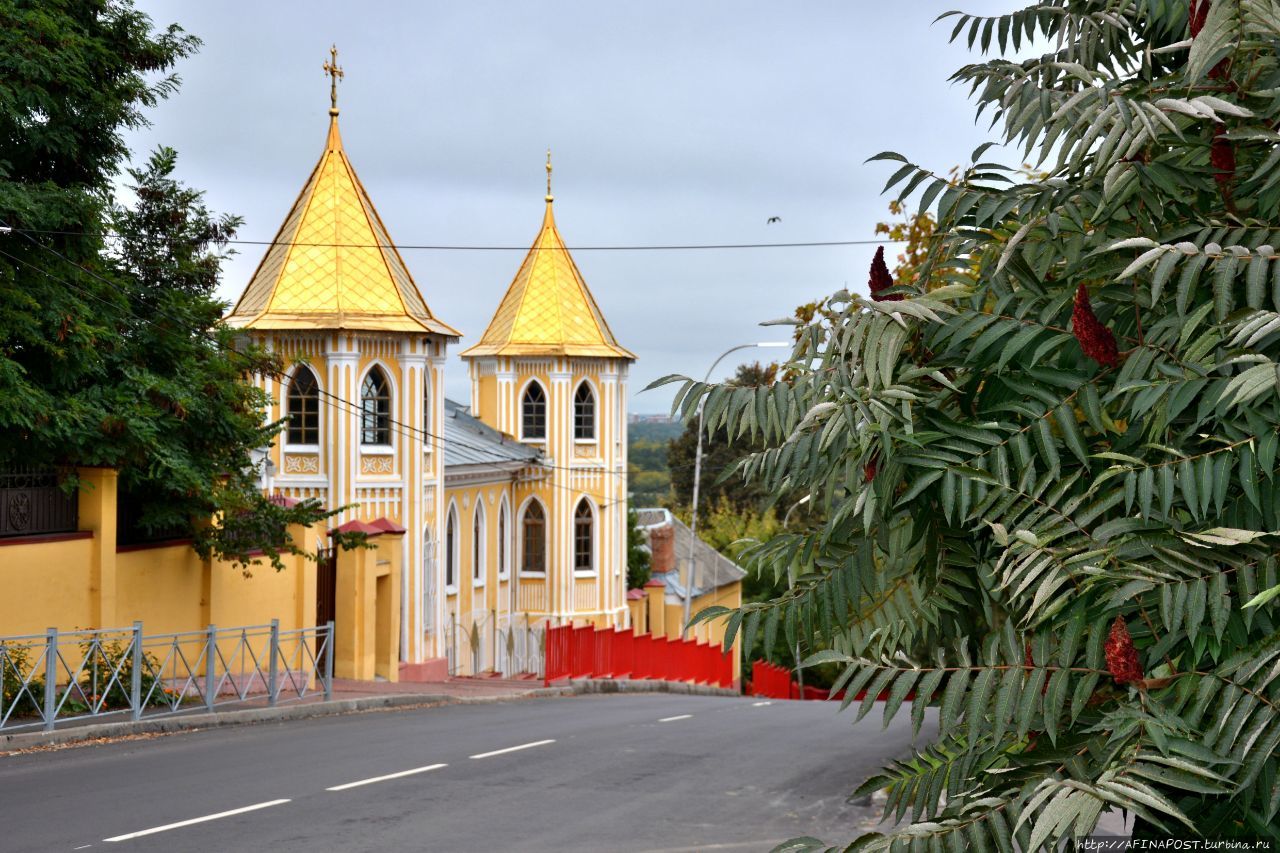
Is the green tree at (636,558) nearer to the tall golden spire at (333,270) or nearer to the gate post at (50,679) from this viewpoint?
the tall golden spire at (333,270)

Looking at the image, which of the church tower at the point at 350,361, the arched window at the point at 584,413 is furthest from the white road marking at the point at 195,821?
the arched window at the point at 584,413

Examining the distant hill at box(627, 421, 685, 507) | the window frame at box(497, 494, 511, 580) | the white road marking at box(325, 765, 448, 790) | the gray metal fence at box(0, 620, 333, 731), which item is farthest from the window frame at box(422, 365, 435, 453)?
the distant hill at box(627, 421, 685, 507)

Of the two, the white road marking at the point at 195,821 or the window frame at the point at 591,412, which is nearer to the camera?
the white road marking at the point at 195,821

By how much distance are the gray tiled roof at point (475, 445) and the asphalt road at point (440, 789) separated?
656 inches

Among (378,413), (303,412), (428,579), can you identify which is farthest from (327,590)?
(428,579)

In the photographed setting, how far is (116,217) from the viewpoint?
1900 cm

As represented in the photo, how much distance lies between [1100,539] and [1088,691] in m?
0.35

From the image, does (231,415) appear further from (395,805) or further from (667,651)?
(667,651)

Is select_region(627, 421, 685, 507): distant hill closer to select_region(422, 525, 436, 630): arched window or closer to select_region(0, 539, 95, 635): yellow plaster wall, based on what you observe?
select_region(422, 525, 436, 630): arched window

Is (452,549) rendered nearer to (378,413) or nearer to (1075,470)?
(378,413)

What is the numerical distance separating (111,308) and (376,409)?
1160 cm

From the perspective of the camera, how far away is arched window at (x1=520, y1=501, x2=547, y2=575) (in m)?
41.3

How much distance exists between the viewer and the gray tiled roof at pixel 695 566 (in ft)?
179

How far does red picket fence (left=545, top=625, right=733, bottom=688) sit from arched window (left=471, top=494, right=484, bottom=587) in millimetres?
2553
